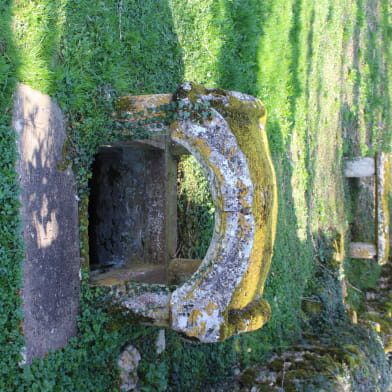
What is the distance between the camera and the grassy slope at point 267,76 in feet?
11.6

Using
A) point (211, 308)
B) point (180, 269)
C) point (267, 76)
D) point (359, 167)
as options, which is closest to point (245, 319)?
point (211, 308)

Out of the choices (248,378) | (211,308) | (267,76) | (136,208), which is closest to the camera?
(211,308)

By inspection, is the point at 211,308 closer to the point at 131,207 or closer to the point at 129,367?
the point at 129,367

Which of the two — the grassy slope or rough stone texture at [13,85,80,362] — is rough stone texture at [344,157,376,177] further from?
rough stone texture at [13,85,80,362]

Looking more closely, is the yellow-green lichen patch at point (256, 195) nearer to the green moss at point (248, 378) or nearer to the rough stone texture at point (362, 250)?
the green moss at point (248, 378)

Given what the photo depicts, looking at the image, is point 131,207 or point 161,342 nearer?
point 131,207

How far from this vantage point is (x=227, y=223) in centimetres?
302

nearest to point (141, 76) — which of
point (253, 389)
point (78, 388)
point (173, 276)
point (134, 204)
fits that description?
point (134, 204)

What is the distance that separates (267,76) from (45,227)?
494 cm

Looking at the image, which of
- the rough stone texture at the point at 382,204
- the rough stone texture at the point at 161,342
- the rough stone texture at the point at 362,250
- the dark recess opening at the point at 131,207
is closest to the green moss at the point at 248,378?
the rough stone texture at the point at 161,342

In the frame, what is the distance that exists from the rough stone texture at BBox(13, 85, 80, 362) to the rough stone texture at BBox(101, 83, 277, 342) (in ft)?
2.72

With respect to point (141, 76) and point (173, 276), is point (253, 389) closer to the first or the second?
point (173, 276)

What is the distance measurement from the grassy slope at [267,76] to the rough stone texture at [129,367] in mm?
164

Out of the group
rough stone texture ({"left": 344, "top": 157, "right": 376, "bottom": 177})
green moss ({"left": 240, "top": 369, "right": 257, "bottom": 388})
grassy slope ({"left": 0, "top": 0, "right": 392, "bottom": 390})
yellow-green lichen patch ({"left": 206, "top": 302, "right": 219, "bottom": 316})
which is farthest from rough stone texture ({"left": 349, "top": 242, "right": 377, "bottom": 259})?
yellow-green lichen patch ({"left": 206, "top": 302, "right": 219, "bottom": 316})
